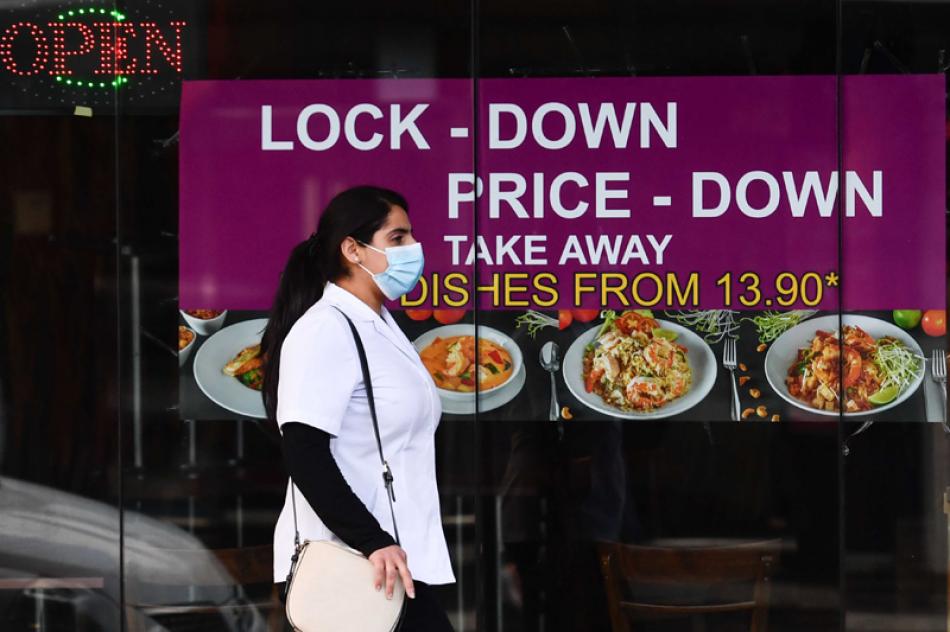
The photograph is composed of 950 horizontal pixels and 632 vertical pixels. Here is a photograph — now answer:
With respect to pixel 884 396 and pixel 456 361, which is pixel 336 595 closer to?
pixel 456 361

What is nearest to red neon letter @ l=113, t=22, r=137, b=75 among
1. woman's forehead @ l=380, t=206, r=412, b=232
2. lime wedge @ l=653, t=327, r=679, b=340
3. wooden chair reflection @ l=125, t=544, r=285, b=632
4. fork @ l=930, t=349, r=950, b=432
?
wooden chair reflection @ l=125, t=544, r=285, b=632

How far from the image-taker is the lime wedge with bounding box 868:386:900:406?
17.7 ft

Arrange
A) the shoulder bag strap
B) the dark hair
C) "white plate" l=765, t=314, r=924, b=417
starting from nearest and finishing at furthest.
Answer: the shoulder bag strap < the dark hair < "white plate" l=765, t=314, r=924, b=417

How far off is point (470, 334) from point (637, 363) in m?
0.69

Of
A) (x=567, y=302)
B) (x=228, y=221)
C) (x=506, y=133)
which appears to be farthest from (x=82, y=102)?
(x=567, y=302)

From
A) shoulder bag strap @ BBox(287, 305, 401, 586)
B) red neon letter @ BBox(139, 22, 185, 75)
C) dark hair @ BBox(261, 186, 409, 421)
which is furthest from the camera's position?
red neon letter @ BBox(139, 22, 185, 75)

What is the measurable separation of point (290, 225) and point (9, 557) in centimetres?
185

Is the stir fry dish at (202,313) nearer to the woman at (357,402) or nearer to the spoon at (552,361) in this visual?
the spoon at (552,361)

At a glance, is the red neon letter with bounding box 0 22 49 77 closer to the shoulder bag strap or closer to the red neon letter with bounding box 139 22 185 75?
the red neon letter with bounding box 139 22 185 75

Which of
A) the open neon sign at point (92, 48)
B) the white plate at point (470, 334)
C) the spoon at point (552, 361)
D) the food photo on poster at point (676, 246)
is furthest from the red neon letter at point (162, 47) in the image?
the spoon at point (552, 361)

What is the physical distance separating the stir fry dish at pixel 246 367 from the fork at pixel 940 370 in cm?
274

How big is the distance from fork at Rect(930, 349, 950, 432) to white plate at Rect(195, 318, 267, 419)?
2720 millimetres

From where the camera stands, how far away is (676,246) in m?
5.36

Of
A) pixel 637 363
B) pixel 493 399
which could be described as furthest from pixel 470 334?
pixel 637 363
